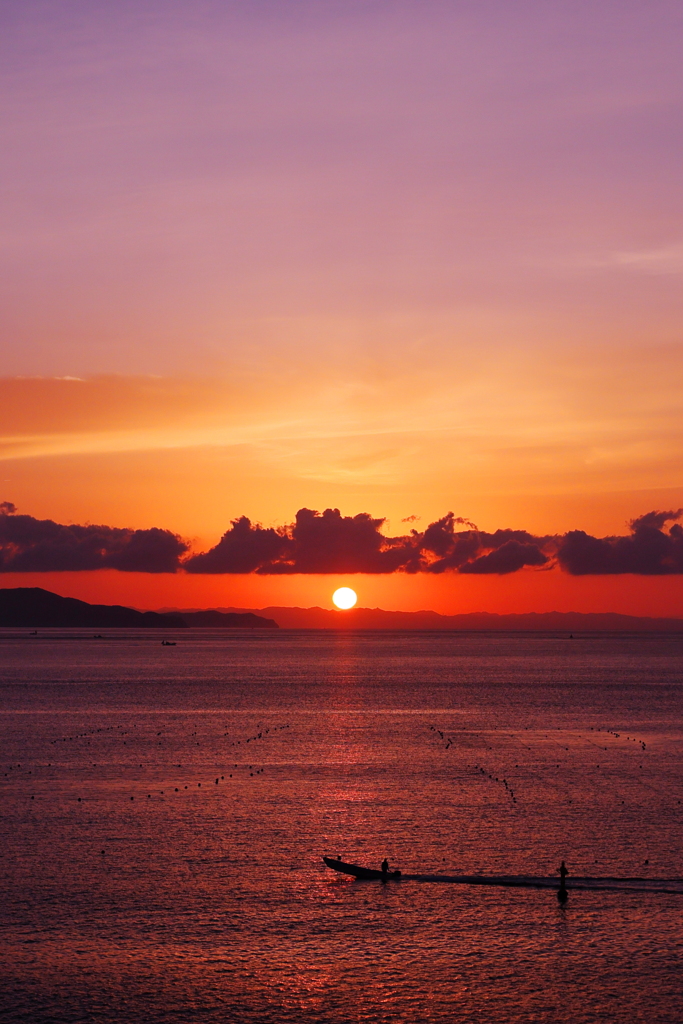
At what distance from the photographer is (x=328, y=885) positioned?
5278 cm

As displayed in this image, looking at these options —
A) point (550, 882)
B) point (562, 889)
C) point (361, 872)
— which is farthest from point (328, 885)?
point (562, 889)

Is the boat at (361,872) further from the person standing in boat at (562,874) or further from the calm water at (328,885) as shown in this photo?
the person standing in boat at (562,874)

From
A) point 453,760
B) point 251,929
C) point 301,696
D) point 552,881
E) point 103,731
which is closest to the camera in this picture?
point 251,929

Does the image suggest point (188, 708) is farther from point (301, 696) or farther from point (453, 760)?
point (453, 760)

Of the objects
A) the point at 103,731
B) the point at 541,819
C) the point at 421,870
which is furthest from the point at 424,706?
the point at 421,870

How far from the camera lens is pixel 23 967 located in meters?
41.4

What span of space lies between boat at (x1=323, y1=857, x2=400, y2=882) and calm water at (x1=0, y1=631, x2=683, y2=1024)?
2.39 ft

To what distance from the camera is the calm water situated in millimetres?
39438

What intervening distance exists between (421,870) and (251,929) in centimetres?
1274

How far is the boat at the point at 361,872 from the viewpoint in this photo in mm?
53312

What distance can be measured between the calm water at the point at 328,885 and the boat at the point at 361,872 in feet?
2.39

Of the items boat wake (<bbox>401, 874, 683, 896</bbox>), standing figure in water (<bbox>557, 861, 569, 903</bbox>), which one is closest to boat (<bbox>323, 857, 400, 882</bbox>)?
boat wake (<bbox>401, 874, 683, 896</bbox>)

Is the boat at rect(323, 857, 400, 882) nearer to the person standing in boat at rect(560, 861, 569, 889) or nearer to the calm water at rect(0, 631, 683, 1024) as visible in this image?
the calm water at rect(0, 631, 683, 1024)

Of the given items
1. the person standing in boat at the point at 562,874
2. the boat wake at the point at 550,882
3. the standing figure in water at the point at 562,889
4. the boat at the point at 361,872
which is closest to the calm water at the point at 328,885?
the standing figure in water at the point at 562,889
